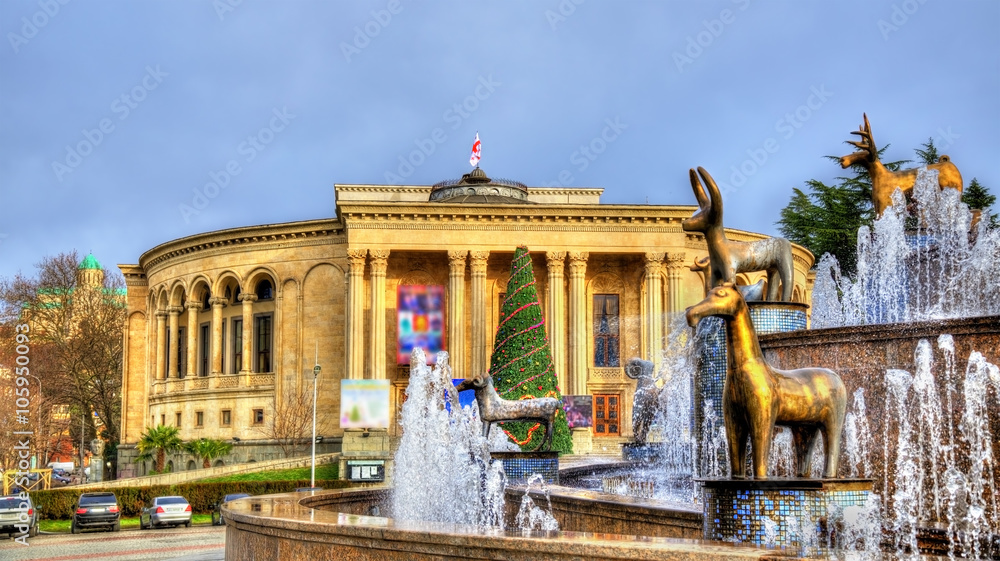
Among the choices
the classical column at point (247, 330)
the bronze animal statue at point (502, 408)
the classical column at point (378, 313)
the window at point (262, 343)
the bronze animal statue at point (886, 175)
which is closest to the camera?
the bronze animal statue at point (886, 175)

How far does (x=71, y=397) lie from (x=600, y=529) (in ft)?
189

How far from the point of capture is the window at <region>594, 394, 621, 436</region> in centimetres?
5169

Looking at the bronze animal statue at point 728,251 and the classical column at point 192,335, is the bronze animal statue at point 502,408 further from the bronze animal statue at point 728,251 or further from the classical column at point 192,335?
the classical column at point 192,335

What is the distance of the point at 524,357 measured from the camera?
3816cm

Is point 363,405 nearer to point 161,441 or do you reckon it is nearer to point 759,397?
point 161,441

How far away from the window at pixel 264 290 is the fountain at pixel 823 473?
134 feet

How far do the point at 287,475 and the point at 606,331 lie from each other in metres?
18.5

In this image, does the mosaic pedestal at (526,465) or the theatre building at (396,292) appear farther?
the theatre building at (396,292)

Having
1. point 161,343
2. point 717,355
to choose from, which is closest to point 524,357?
point 717,355

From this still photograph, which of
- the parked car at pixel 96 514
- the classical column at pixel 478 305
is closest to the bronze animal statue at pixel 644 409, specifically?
the parked car at pixel 96 514

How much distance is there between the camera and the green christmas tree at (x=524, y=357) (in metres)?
37.5

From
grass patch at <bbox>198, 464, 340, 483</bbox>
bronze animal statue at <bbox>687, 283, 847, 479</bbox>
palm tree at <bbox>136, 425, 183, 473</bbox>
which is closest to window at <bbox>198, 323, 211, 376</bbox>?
palm tree at <bbox>136, 425, 183, 473</bbox>

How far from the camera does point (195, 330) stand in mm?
59031

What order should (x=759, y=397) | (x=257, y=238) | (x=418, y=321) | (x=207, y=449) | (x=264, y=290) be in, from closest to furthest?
(x=759, y=397) → (x=418, y=321) → (x=207, y=449) → (x=257, y=238) → (x=264, y=290)
